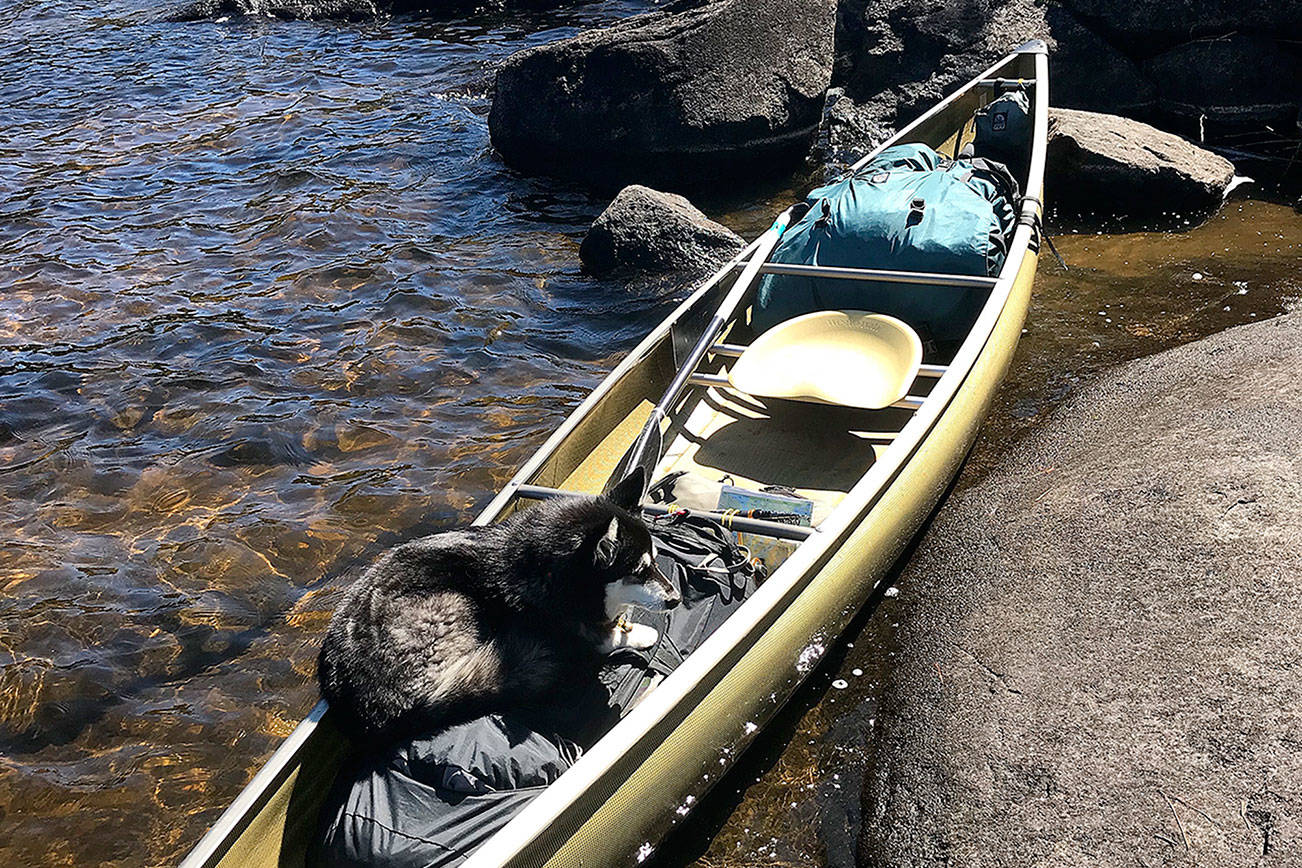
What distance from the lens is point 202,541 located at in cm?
627

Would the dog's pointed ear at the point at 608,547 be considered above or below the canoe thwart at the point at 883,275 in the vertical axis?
above

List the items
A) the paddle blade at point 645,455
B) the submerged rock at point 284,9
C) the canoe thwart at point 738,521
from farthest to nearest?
the submerged rock at point 284,9 → the paddle blade at point 645,455 → the canoe thwart at point 738,521

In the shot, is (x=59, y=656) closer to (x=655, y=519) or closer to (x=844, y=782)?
(x=655, y=519)

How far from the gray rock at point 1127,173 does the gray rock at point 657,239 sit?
3204 millimetres

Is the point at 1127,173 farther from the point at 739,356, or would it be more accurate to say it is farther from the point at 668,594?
the point at 668,594

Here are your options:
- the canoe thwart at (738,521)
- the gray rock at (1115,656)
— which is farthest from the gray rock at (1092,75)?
the canoe thwart at (738,521)

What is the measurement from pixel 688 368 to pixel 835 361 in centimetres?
90

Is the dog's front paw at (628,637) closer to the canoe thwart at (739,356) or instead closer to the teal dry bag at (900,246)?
the canoe thwart at (739,356)

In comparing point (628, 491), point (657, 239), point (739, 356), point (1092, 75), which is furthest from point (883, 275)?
point (1092, 75)

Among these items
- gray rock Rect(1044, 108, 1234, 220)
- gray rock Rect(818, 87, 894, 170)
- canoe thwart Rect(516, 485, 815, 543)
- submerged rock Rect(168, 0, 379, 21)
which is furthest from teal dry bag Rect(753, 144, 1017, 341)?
submerged rock Rect(168, 0, 379, 21)

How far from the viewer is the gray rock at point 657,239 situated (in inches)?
360

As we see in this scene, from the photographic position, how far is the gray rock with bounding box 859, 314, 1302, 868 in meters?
3.75

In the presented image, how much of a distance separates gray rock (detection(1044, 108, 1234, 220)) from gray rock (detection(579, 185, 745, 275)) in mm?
3204

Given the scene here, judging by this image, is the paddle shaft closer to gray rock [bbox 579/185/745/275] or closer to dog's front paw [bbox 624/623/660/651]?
dog's front paw [bbox 624/623/660/651]
